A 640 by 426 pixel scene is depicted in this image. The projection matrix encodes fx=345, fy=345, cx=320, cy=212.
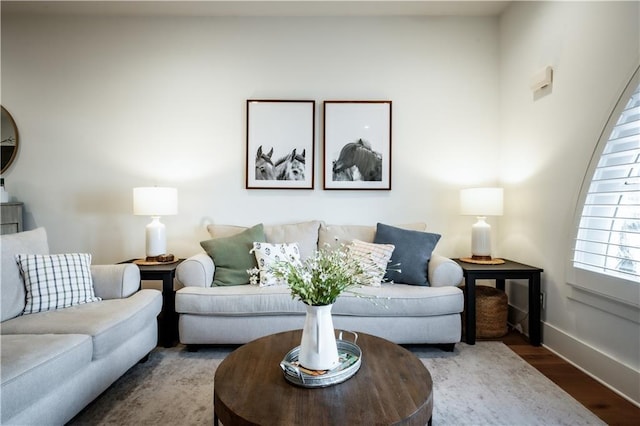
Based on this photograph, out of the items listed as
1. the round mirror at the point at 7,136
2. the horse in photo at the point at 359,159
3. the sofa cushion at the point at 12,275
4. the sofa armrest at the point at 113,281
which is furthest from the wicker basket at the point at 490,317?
the round mirror at the point at 7,136

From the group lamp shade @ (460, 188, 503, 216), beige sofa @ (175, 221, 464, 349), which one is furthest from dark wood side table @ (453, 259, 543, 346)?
lamp shade @ (460, 188, 503, 216)

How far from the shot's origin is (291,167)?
11.2 feet

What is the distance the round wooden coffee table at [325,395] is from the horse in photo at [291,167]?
2077 mm

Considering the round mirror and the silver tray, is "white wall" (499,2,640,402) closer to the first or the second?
the silver tray

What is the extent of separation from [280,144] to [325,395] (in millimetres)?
2567

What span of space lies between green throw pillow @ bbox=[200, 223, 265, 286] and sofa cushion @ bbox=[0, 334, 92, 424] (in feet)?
3.55

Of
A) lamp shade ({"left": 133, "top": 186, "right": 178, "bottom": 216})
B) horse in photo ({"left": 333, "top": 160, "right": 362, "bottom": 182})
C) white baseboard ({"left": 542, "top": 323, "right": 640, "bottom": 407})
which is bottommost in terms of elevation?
white baseboard ({"left": 542, "top": 323, "right": 640, "bottom": 407})

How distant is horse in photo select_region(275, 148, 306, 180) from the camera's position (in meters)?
3.40

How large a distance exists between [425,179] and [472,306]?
1.31m

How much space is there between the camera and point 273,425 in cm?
108

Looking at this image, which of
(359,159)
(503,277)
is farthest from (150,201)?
(503,277)

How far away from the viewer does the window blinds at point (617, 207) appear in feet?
6.35

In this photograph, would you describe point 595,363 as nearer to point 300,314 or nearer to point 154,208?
point 300,314

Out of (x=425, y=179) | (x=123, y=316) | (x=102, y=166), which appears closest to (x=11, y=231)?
(x=102, y=166)
